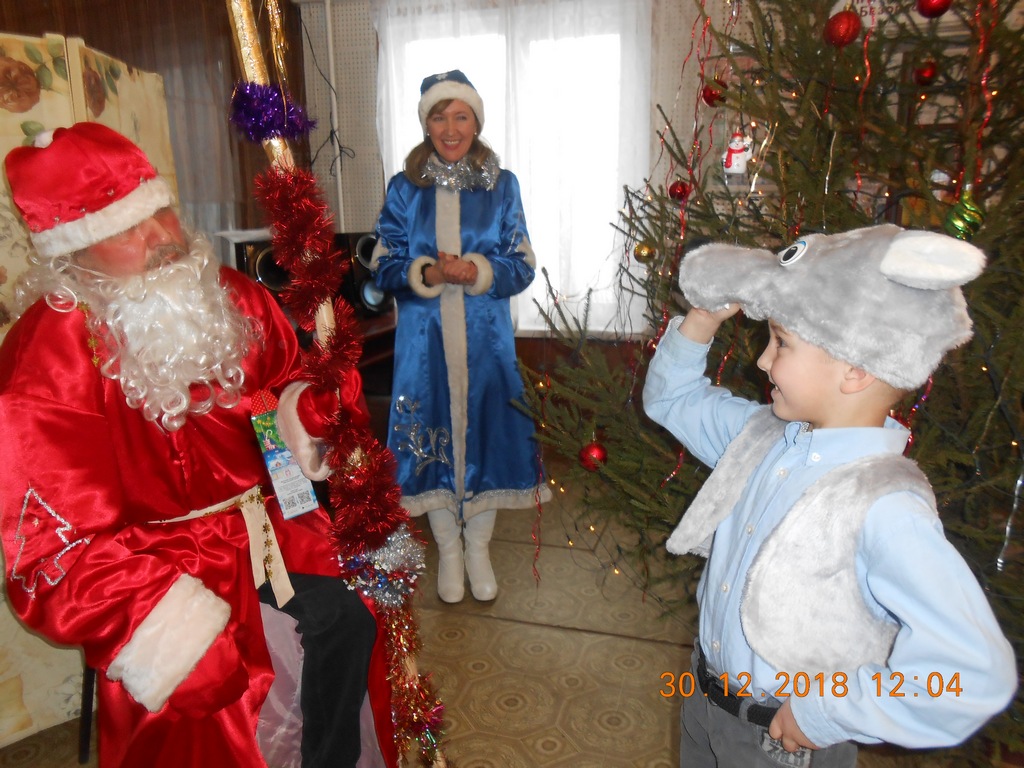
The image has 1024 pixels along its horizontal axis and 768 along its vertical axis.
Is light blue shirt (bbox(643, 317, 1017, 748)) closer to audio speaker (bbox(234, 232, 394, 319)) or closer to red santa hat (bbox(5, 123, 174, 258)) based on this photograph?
red santa hat (bbox(5, 123, 174, 258))

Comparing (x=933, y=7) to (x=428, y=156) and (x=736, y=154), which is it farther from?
(x=428, y=156)

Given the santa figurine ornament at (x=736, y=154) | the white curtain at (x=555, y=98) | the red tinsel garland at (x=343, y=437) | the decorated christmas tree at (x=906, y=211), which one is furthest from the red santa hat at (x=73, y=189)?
the white curtain at (x=555, y=98)

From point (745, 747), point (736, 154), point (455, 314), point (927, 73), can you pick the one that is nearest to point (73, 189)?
point (455, 314)

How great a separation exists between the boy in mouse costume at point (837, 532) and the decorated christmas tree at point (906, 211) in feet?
1.72

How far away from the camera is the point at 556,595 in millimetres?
2686

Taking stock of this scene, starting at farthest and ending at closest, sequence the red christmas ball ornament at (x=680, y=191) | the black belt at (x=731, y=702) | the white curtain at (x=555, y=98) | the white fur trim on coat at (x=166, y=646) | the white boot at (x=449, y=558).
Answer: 1. the white curtain at (x=555, y=98)
2. the white boot at (x=449, y=558)
3. the red christmas ball ornament at (x=680, y=191)
4. the white fur trim on coat at (x=166, y=646)
5. the black belt at (x=731, y=702)

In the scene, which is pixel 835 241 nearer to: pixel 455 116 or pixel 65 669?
pixel 455 116

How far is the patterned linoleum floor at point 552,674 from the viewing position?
191 cm

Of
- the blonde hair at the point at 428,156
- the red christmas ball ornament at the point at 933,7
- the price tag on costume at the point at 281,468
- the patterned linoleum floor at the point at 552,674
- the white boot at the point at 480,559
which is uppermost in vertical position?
the red christmas ball ornament at the point at 933,7

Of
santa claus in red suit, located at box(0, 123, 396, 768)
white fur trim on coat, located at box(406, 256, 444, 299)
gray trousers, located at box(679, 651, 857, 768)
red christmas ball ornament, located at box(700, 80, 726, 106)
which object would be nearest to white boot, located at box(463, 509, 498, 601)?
white fur trim on coat, located at box(406, 256, 444, 299)

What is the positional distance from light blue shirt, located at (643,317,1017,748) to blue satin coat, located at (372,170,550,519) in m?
1.33

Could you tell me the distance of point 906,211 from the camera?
5.49 feet

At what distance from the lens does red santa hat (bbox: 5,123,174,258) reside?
49.1 inches

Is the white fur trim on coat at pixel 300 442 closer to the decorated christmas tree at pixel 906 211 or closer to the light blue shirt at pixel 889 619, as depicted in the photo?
the decorated christmas tree at pixel 906 211
